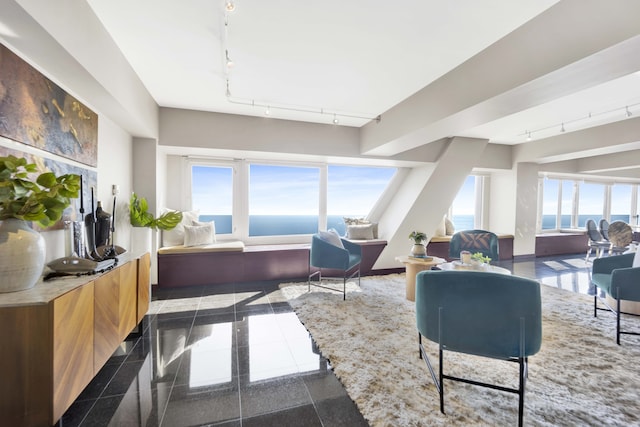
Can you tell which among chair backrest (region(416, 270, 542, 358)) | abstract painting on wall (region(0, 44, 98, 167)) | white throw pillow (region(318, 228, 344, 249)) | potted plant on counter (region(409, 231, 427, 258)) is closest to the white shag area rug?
chair backrest (region(416, 270, 542, 358))

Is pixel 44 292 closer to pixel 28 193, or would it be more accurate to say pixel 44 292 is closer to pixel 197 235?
pixel 28 193

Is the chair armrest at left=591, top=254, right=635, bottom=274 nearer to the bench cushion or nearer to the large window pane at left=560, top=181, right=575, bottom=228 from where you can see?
the bench cushion

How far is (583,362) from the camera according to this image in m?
2.29

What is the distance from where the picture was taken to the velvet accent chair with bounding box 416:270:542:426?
160 cm

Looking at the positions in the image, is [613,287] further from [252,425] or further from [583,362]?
[252,425]

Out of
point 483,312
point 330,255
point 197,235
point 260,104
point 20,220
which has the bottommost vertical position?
point 330,255

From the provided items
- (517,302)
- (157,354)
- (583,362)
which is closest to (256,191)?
(157,354)

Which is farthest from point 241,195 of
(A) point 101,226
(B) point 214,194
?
(A) point 101,226

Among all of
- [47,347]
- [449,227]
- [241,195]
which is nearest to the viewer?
[47,347]

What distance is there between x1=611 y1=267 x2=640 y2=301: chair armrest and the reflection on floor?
287 centimetres

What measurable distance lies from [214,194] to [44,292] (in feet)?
12.4

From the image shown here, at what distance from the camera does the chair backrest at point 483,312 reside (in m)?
1.60

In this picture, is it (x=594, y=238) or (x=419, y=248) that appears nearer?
(x=419, y=248)

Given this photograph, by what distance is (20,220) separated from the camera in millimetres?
1518
